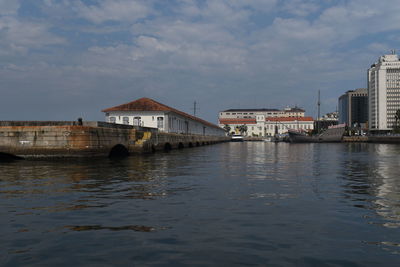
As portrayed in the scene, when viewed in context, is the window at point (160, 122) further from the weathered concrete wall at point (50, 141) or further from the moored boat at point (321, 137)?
the moored boat at point (321, 137)

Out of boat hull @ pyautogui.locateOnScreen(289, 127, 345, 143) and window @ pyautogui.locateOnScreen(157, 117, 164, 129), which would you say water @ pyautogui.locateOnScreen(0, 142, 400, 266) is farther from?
boat hull @ pyautogui.locateOnScreen(289, 127, 345, 143)

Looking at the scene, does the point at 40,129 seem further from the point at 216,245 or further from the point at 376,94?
the point at 376,94

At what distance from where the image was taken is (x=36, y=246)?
6.07m

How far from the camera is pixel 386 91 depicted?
188m

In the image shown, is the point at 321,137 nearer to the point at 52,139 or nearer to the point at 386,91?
the point at 52,139

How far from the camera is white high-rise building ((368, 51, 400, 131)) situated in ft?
611

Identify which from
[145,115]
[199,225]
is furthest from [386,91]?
[199,225]

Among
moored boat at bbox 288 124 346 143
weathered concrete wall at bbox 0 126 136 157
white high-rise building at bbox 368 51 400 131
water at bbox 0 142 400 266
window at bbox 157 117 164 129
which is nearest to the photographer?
water at bbox 0 142 400 266

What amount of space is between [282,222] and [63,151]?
2110 cm

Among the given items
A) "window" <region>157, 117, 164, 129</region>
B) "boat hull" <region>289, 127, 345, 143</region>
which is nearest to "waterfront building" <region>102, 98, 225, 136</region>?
"window" <region>157, 117, 164, 129</region>

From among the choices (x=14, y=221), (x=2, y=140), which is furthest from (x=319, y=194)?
(x=2, y=140)

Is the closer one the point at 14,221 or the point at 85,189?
the point at 14,221

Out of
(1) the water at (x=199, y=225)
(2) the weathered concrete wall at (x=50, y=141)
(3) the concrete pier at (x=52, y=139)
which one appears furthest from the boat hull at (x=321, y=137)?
(1) the water at (x=199, y=225)

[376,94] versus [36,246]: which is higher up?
[376,94]
